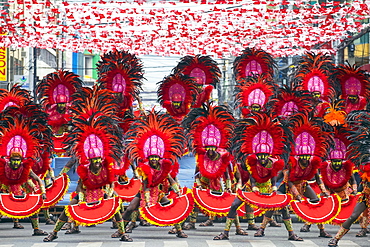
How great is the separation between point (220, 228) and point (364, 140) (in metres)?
4.63

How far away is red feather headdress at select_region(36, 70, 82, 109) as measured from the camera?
2019cm

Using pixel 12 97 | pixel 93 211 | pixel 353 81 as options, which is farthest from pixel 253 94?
pixel 93 211

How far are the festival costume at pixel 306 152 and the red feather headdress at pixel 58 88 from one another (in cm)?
657

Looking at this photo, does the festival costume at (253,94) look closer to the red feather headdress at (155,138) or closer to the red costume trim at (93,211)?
the red feather headdress at (155,138)

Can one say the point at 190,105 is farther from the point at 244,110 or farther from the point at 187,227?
the point at 187,227

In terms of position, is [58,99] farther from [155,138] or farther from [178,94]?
[155,138]

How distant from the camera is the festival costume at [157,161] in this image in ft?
48.3

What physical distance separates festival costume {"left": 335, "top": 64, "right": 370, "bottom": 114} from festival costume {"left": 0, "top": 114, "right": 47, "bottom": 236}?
8069mm

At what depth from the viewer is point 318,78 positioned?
20.5 m

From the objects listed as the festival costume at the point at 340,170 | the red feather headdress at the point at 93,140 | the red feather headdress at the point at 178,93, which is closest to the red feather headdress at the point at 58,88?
the red feather headdress at the point at 178,93

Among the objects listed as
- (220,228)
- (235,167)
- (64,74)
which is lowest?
(220,228)

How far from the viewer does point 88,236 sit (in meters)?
15.4

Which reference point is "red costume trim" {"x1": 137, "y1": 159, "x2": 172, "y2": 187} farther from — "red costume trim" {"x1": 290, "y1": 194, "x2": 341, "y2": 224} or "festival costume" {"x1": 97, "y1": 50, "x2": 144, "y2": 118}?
"festival costume" {"x1": 97, "y1": 50, "x2": 144, "y2": 118}

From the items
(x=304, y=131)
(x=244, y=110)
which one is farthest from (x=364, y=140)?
(x=244, y=110)
